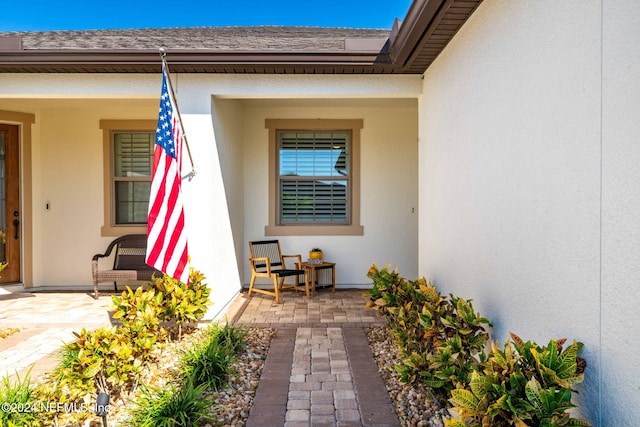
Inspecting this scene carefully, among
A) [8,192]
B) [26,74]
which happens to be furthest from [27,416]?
[8,192]

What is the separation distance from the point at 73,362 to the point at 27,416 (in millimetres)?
481

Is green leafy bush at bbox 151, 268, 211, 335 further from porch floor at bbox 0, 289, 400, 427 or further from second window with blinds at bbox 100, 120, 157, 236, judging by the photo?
second window with blinds at bbox 100, 120, 157, 236

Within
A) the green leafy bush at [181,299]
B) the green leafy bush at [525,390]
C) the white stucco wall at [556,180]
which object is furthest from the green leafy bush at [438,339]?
the green leafy bush at [181,299]

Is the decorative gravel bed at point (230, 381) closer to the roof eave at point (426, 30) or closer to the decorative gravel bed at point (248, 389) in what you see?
the decorative gravel bed at point (248, 389)

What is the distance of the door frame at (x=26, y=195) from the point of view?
20.2 feet

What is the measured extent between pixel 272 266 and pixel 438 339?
4.02 meters

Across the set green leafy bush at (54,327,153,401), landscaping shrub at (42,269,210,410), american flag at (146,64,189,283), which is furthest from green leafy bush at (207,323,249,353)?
green leafy bush at (54,327,153,401)

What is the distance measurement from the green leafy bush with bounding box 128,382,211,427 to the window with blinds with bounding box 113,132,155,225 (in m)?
4.49

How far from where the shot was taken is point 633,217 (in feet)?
5.20

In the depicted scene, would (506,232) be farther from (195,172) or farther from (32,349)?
(32,349)

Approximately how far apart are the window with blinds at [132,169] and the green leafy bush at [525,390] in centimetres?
587

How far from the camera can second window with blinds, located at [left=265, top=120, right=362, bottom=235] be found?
262 inches

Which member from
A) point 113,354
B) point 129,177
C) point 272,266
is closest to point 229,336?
point 113,354

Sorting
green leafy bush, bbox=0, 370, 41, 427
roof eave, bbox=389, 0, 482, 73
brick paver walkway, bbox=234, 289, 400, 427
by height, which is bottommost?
brick paver walkway, bbox=234, 289, 400, 427
